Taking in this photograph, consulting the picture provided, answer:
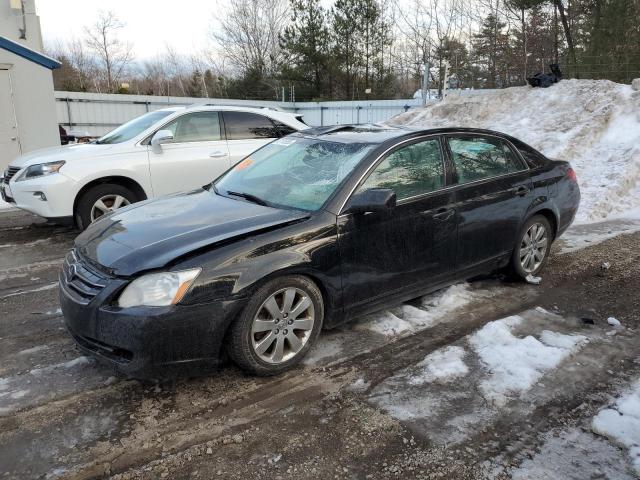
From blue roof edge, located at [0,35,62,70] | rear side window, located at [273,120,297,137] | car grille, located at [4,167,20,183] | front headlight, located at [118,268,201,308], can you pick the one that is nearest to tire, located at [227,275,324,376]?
front headlight, located at [118,268,201,308]

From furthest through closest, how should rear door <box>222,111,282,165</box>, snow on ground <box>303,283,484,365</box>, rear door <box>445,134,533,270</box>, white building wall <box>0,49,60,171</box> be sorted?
1. white building wall <box>0,49,60,171</box>
2. rear door <box>222,111,282,165</box>
3. rear door <box>445,134,533,270</box>
4. snow on ground <box>303,283,484,365</box>

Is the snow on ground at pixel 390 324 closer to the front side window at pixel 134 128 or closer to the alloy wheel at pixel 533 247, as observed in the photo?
the alloy wheel at pixel 533 247

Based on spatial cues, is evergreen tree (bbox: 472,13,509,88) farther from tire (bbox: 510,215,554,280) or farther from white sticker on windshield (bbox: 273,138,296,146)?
white sticker on windshield (bbox: 273,138,296,146)

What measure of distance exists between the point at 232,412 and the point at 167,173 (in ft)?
15.4

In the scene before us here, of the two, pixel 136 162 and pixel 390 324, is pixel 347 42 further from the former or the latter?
pixel 390 324

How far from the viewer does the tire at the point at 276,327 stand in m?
3.24

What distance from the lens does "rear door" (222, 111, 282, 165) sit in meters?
7.73

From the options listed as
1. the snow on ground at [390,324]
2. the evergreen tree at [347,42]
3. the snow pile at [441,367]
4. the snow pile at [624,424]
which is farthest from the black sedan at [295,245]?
the evergreen tree at [347,42]

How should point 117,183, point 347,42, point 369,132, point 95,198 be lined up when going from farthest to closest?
1. point 347,42
2. point 117,183
3. point 95,198
4. point 369,132

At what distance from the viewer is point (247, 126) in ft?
25.9

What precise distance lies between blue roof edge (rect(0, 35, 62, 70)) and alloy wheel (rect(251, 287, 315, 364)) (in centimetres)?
1220

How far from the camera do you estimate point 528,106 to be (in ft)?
45.0

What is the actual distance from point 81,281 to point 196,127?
15.0 feet

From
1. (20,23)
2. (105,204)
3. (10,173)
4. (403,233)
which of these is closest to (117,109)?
(20,23)
